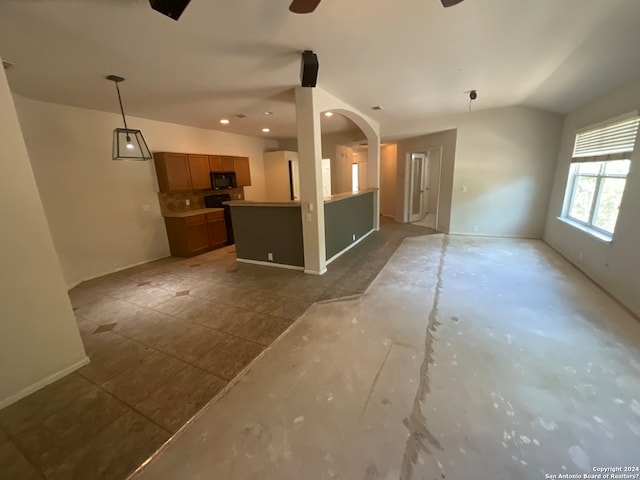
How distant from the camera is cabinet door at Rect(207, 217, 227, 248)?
5.67 meters

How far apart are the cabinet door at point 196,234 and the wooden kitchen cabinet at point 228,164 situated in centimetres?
144

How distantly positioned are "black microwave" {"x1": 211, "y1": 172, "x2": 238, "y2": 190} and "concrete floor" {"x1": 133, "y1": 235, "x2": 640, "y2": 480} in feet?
14.1

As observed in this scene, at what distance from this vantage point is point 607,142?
11.6 ft

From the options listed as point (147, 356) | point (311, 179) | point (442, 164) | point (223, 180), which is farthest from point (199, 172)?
point (442, 164)

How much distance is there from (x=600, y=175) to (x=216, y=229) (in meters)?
6.72

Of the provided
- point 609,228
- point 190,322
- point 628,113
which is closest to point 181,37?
point 190,322

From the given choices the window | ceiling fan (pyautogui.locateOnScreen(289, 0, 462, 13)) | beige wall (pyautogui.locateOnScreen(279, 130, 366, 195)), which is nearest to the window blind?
the window

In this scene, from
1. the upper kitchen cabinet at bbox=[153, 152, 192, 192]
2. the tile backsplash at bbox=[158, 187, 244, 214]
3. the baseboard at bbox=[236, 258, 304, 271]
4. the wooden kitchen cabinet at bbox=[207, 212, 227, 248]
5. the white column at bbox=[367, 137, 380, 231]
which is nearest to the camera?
the baseboard at bbox=[236, 258, 304, 271]

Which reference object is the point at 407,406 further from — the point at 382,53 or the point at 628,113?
the point at 628,113

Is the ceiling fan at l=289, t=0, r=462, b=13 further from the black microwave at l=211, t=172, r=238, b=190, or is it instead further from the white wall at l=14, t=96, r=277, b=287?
the black microwave at l=211, t=172, r=238, b=190

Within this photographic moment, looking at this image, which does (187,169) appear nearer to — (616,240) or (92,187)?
(92,187)

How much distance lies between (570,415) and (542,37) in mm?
3178

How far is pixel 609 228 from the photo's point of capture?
3.47 meters

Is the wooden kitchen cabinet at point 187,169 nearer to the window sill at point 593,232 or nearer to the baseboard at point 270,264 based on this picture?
the baseboard at point 270,264
